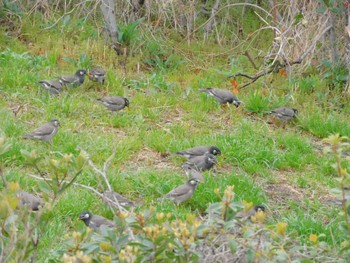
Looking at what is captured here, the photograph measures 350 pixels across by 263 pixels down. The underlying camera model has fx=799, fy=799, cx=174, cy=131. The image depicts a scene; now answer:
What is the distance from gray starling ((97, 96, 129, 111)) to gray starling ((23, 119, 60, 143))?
3.83 feet

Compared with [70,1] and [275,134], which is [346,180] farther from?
[70,1]

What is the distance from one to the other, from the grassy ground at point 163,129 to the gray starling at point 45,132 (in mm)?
116

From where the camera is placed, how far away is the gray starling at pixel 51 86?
33.5 ft

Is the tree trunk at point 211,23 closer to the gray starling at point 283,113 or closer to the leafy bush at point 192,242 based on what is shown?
the gray starling at point 283,113

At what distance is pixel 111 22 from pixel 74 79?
194 cm

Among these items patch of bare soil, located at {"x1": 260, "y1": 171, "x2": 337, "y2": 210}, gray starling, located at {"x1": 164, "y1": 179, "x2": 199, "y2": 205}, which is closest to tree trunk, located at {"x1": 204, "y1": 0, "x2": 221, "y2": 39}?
patch of bare soil, located at {"x1": 260, "y1": 171, "x2": 337, "y2": 210}

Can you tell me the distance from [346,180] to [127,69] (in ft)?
26.6

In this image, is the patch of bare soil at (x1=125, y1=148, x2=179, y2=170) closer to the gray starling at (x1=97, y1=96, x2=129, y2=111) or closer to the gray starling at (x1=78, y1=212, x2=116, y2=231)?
the gray starling at (x1=97, y1=96, x2=129, y2=111)

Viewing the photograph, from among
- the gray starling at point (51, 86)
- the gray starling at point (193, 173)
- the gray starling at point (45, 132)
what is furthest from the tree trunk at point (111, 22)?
the gray starling at point (193, 173)

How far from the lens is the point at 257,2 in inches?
609

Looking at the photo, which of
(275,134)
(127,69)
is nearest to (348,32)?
(275,134)

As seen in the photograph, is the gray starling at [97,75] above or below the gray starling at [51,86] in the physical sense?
below

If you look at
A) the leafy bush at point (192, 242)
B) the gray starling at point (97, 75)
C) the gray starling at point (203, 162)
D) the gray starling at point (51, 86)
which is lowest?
the gray starling at point (97, 75)

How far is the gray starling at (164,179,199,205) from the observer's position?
7453 mm
